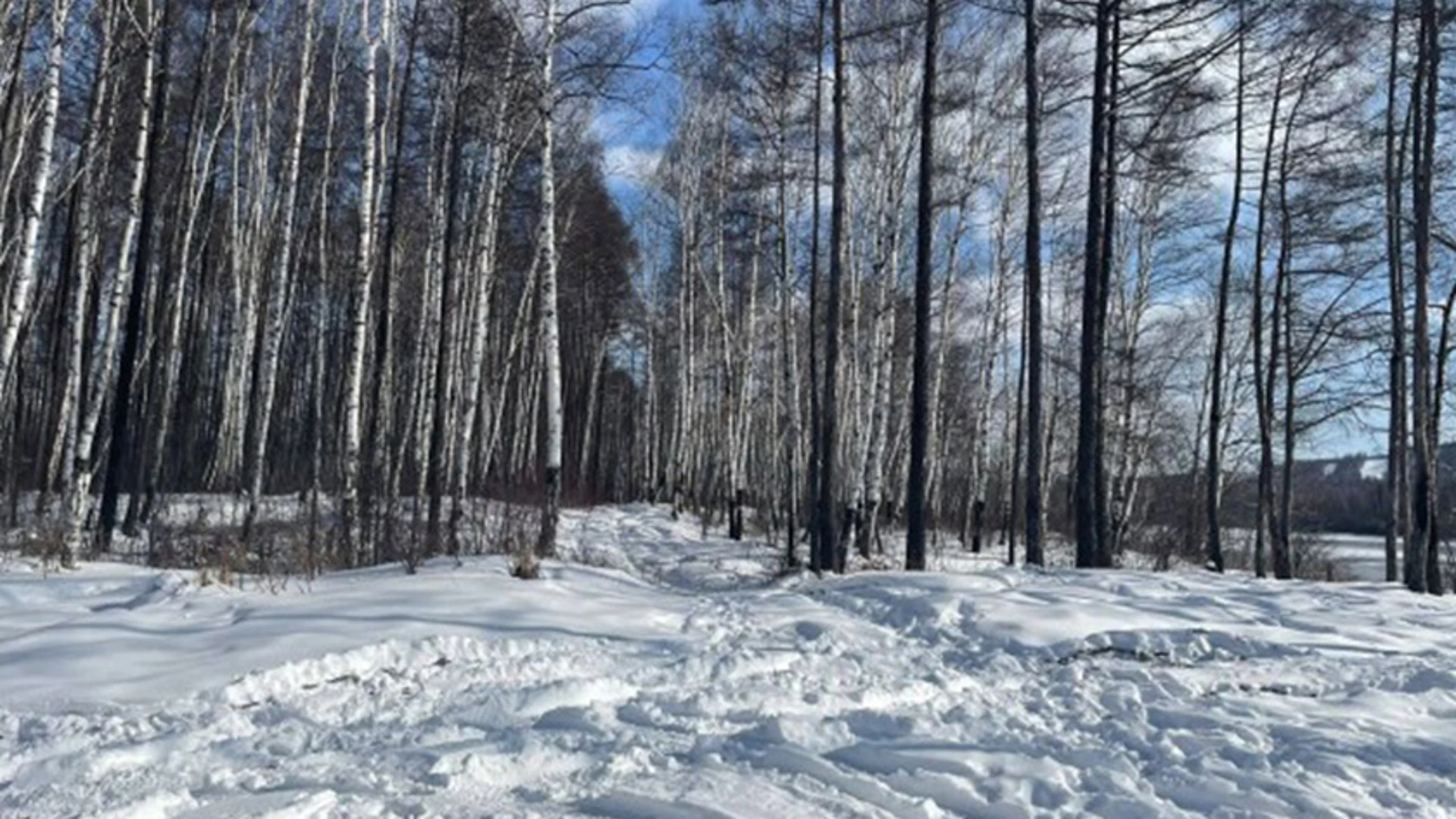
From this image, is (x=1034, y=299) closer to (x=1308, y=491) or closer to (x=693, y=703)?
(x=693, y=703)

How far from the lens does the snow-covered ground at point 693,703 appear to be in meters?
4.05

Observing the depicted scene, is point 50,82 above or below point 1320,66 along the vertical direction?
below

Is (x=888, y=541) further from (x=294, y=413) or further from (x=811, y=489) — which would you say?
(x=294, y=413)

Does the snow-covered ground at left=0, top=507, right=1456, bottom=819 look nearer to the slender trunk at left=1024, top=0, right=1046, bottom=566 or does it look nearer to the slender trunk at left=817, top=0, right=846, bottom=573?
the slender trunk at left=817, top=0, right=846, bottom=573

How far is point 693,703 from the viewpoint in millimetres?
5438

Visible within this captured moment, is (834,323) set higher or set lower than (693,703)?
higher

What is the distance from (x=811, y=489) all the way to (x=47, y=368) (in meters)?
22.5

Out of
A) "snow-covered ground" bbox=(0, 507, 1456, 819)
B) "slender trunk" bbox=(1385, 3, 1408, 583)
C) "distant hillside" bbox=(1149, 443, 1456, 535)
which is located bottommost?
"snow-covered ground" bbox=(0, 507, 1456, 819)

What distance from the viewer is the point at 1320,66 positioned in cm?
1728

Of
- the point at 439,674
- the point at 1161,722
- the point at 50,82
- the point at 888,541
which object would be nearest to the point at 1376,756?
the point at 1161,722

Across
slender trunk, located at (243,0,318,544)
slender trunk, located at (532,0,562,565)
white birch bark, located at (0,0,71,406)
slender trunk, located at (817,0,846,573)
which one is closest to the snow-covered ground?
white birch bark, located at (0,0,71,406)

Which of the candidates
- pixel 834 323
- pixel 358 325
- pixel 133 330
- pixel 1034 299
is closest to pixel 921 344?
pixel 834 323

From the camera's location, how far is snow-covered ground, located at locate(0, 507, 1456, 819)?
405 centimetres

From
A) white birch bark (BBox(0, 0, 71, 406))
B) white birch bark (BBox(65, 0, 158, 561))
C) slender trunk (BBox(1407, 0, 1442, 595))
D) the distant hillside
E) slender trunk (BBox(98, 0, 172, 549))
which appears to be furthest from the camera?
the distant hillside
